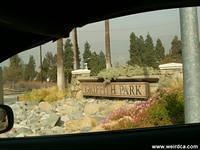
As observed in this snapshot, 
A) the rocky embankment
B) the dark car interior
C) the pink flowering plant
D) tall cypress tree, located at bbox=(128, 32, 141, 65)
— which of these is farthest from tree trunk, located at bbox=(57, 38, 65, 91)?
the dark car interior

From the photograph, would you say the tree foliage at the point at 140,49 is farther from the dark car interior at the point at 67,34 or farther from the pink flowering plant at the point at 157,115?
the dark car interior at the point at 67,34

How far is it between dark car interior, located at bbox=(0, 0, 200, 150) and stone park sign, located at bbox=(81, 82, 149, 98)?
14.4m

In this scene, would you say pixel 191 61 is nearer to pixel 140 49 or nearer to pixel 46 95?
pixel 46 95

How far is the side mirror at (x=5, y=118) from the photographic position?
9.44ft

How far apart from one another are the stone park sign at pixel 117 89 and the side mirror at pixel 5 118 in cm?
1451

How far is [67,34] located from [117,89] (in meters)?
16.5

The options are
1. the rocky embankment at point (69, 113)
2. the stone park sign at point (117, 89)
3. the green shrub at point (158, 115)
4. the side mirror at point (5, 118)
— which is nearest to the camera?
the side mirror at point (5, 118)

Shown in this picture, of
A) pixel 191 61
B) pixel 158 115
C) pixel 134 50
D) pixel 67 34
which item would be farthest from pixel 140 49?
pixel 67 34

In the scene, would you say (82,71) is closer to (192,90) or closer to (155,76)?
(155,76)

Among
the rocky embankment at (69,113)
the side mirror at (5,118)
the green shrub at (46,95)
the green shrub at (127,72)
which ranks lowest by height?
the rocky embankment at (69,113)

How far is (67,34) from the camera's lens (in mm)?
3094

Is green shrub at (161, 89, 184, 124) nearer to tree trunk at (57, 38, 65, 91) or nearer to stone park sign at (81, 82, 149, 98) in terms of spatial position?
stone park sign at (81, 82, 149, 98)

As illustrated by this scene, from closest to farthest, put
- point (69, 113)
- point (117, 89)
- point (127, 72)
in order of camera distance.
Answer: point (69, 113) < point (117, 89) < point (127, 72)

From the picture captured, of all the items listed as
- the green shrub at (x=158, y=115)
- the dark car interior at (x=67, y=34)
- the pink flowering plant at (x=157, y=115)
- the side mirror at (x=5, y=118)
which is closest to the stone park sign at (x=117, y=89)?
the pink flowering plant at (x=157, y=115)
